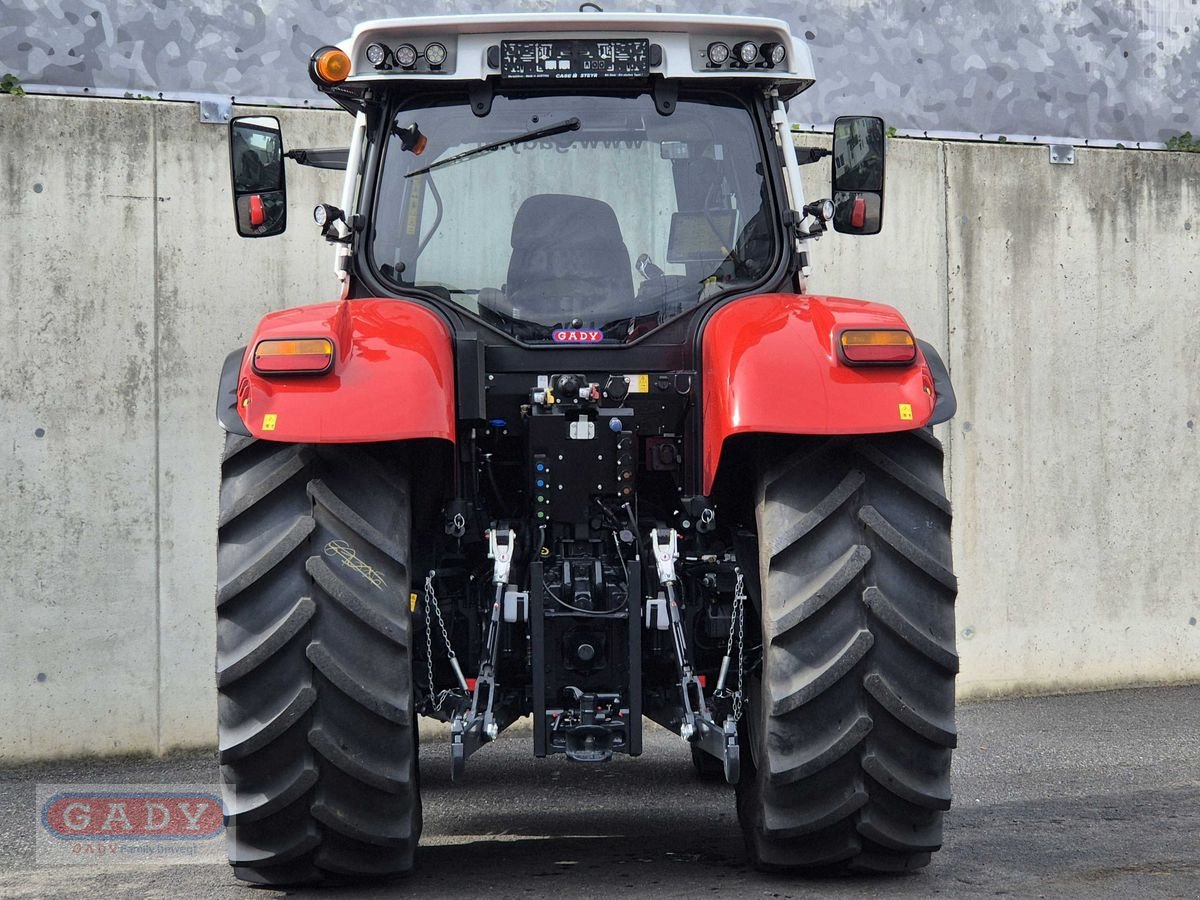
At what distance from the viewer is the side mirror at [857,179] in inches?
215

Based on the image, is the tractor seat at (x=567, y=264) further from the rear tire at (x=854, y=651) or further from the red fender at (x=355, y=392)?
the rear tire at (x=854, y=651)

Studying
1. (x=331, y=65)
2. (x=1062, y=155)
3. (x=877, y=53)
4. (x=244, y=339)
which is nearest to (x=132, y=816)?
(x=244, y=339)

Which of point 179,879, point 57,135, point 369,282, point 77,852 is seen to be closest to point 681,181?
point 369,282

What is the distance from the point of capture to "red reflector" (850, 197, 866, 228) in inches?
216

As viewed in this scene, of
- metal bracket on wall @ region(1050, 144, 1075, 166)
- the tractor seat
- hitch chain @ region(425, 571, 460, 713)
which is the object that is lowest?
hitch chain @ region(425, 571, 460, 713)

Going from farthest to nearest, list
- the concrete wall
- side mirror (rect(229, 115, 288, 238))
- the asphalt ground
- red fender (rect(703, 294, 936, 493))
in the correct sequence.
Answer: the concrete wall < side mirror (rect(229, 115, 288, 238)) < the asphalt ground < red fender (rect(703, 294, 936, 493))

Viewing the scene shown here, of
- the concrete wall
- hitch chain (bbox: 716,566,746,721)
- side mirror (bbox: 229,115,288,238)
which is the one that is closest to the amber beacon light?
side mirror (bbox: 229,115,288,238)

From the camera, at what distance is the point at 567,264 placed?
5.06m

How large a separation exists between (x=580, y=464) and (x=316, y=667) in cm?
100

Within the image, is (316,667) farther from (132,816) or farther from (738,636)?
(132,816)

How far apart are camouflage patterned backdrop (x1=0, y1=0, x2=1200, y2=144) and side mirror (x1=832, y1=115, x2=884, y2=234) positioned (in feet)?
10.8

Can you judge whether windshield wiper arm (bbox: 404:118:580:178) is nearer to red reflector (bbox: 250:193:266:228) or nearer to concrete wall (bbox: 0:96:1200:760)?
red reflector (bbox: 250:193:266:228)

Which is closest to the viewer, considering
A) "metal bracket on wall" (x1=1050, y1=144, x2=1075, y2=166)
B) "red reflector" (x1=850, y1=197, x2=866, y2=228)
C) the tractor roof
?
the tractor roof

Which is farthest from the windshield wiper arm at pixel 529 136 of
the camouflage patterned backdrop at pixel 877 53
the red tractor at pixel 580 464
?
the camouflage patterned backdrop at pixel 877 53
